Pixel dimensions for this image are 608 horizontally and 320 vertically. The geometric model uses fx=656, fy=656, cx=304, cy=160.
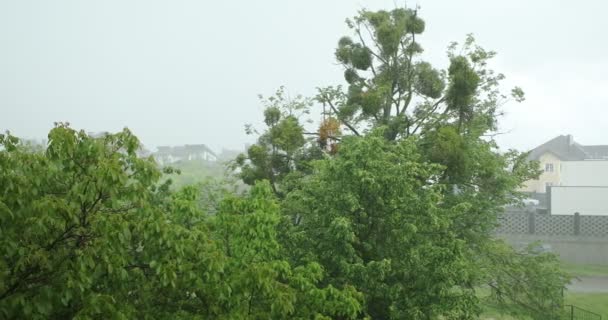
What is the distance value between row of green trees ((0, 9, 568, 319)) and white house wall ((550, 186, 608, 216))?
1880 cm

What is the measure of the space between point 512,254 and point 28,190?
1407 cm

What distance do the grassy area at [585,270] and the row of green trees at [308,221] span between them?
42.2ft

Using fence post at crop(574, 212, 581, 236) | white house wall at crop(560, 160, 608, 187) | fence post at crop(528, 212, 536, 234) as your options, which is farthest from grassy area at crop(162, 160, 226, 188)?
white house wall at crop(560, 160, 608, 187)

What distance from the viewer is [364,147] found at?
39.7 feet

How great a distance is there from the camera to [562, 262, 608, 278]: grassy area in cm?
3094

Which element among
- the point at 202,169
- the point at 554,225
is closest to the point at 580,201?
the point at 554,225

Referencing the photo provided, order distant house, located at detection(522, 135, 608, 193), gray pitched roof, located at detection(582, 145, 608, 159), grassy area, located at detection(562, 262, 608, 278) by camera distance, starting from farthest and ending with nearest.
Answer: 1. gray pitched roof, located at detection(582, 145, 608, 159)
2. distant house, located at detection(522, 135, 608, 193)
3. grassy area, located at detection(562, 262, 608, 278)

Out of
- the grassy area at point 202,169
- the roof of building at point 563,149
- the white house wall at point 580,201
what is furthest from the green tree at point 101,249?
the roof of building at point 563,149

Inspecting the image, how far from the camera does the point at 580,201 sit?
3750 centimetres

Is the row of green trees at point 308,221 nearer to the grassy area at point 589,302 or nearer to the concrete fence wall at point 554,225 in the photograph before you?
the grassy area at point 589,302

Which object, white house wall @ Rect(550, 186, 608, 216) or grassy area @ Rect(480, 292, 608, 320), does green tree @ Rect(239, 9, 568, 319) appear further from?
white house wall @ Rect(550, 186, 608, 216)

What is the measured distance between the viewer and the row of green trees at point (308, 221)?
7.06 metres

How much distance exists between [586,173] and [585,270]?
47.9ft

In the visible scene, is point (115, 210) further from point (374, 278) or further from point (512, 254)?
point (512, 254)
